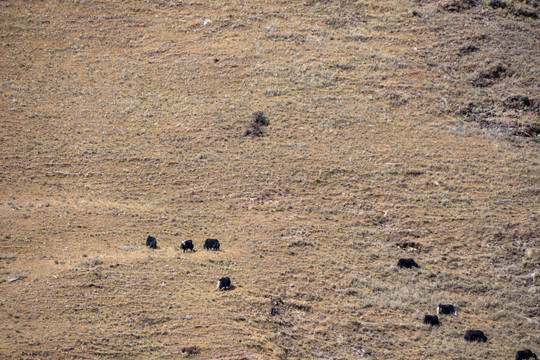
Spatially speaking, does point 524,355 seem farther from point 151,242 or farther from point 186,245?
point 151,242

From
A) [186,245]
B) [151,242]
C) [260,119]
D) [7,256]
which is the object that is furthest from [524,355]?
[260,119]

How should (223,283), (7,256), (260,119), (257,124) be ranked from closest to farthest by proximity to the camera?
(223,283) < (7,256) < (257,124) < (260,119)

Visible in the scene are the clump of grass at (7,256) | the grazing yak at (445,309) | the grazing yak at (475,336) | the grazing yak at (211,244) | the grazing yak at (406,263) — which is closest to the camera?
the grazing yak at (475,336)

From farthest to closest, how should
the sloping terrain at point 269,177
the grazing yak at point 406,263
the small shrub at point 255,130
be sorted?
the small shrub at point 255,130
the grazing yak at point 406,263
the sloping terrain at point 269,177

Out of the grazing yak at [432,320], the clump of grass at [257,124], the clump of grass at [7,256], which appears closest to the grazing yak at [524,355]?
the grazing yak at [432,320]

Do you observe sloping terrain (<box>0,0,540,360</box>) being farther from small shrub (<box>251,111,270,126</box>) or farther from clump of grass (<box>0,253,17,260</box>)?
small shrub (<box>251,111,270,126</box>)

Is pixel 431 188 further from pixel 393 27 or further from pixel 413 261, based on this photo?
pixel 393 27

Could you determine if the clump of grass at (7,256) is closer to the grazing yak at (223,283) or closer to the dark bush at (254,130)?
the grazing yak at (223,283)
